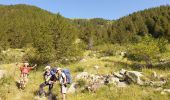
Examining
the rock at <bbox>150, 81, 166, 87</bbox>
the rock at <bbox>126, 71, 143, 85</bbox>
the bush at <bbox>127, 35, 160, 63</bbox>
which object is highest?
the bush at <bbox>127, 35, 160, 63</bbox>

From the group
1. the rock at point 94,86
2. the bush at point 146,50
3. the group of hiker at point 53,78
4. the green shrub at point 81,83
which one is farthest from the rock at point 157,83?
the bush at point 146,50

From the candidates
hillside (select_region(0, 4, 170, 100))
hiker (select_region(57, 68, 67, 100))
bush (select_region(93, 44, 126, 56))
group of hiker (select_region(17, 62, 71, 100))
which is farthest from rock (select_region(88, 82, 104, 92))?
bush (select_region(93, 44, 126, 56))

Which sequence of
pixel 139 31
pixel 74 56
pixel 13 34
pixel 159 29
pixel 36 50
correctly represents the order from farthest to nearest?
pixel 139 31
pixel 159 29
pixel 13 34
pixel 74 56
pixel 36 50

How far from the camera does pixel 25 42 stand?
96.4 m

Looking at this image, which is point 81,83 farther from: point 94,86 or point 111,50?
point 111,50

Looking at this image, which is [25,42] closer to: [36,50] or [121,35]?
[121,35]

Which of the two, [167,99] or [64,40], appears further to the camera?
[64,40]

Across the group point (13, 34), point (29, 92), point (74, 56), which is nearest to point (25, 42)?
point (13, 34)

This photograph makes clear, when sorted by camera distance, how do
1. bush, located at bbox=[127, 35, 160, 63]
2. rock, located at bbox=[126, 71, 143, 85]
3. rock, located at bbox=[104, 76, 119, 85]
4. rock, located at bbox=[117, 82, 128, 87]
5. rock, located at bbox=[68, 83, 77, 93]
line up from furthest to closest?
bush, located at bbox=[127, 35, 160, 63] < rock, located at bbox=[104, 76, 119, 85] < rock, located at bbox=[126, 71, 143, 85] < rock, located at bbox=[117, 82, 128, 87] < rock, located at bbox=[68, 83, 77, 93]

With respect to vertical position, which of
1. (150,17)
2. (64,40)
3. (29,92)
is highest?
(150,17)

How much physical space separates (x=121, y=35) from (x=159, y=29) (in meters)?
16.1

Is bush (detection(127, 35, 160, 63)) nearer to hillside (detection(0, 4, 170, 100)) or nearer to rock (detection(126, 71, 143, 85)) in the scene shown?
hillside (detection(0, 4, 170, 100))

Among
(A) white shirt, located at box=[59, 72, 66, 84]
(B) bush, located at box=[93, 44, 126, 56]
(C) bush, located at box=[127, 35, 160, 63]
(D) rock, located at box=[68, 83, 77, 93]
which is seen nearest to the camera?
(A) white shirt, located at box=[59, 72, 66, 84]

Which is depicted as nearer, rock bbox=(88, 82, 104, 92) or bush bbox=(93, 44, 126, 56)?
rock bbox=(88, 82, 104, 92)
